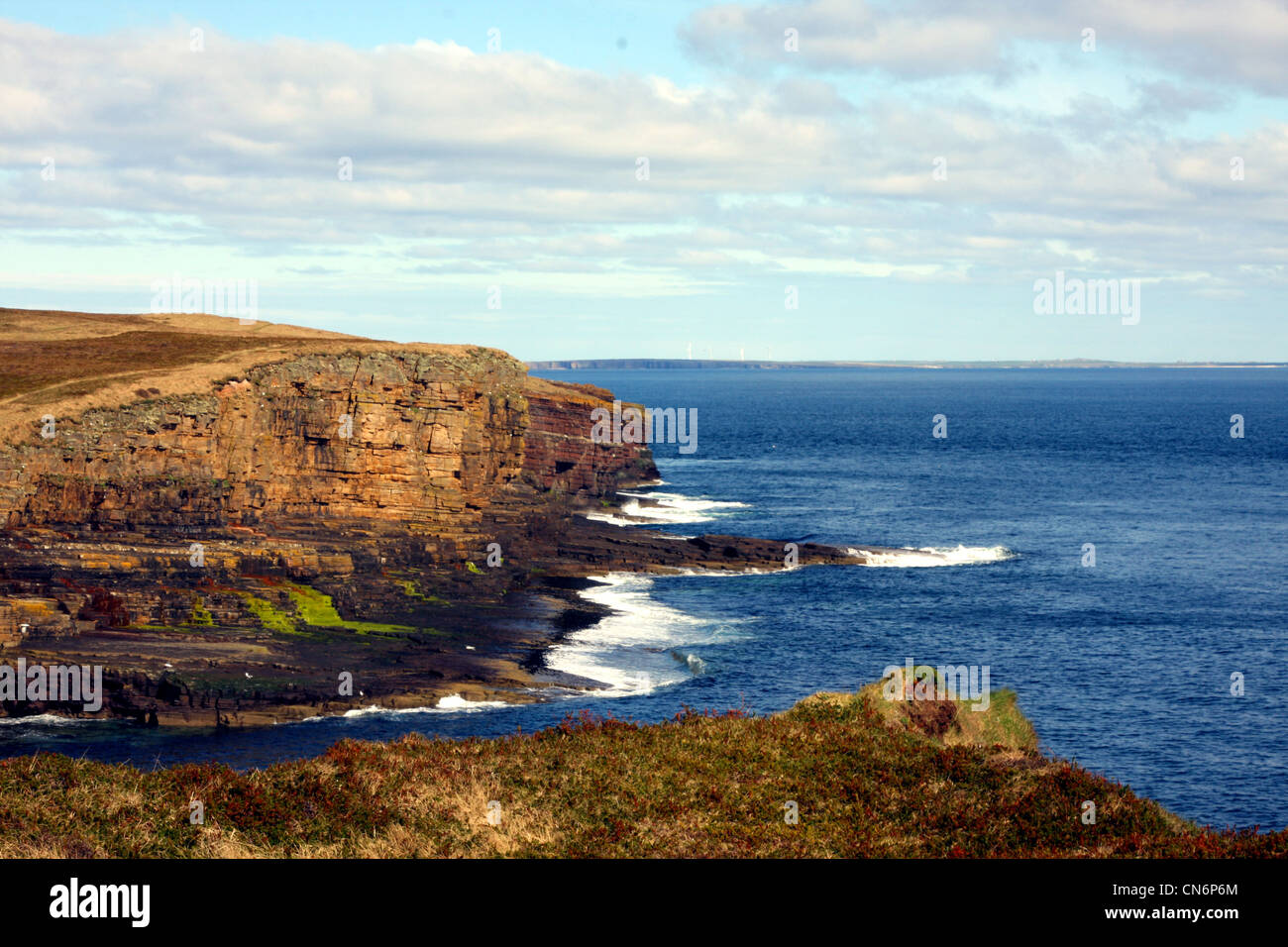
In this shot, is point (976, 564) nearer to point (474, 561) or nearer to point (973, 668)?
point (973, 668)

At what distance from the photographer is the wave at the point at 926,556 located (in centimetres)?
7900

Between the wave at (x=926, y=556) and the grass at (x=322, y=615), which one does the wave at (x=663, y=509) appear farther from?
the grass at (x=322, y=615)

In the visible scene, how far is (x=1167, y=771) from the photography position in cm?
3891

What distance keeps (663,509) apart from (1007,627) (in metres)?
47.1

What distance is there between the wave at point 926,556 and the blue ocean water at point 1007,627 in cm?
49

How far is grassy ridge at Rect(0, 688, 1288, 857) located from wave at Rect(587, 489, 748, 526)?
71.4 m

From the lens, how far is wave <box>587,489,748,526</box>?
318 ft

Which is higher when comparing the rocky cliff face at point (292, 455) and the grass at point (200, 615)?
the rocky cliff face at point (292, 455)

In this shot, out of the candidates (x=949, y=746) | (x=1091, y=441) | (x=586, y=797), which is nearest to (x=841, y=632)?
(x=949, y=746)

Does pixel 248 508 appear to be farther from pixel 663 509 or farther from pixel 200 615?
pixel 663 509

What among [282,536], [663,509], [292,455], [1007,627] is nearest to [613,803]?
[1007,627]

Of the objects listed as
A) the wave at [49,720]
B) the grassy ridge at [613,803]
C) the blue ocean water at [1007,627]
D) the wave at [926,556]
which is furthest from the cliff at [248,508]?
the grassy ridge at [613,803]

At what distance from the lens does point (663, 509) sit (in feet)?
341
